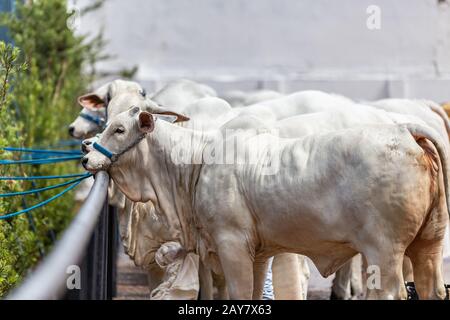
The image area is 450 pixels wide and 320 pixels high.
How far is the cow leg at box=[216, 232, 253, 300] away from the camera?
5.24 metres

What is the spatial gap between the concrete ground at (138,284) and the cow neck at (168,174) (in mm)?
1731

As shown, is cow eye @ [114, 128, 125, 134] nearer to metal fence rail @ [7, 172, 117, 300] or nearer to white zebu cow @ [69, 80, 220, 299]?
metal fence rail @ [7, 172, 117, 300]

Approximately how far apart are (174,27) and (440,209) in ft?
41.3

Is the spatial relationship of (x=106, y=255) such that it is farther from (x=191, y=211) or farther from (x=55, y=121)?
(x=55, y=121)

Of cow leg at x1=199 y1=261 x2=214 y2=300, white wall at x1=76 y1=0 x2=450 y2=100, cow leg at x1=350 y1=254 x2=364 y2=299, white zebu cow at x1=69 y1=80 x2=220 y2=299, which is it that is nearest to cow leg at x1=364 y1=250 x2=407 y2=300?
white zebu cow at x1=69 y1=80 x2=220 y2=299

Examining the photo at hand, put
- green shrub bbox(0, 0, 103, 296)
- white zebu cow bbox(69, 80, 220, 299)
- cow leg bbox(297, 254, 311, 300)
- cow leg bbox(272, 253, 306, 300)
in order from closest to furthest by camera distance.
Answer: green shrub bbox(0, 0, 103, 296), cow leg bbox(272, 253, 306, 300), white zebu cow bbox(69, 80, 220, 299), cow leg bbox(297, 254, 311, 300)

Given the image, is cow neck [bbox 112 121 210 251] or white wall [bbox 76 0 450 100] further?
white wall [bbox 76 0 450 100]

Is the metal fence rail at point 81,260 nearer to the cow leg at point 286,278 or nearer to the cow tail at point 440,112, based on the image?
the cow leg at point 286,278

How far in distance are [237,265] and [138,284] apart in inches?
203

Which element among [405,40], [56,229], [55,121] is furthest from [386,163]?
[405,40]

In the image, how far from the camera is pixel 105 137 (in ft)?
18.4

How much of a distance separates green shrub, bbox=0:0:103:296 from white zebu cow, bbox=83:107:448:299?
81cm

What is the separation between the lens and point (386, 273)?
4.75 metres

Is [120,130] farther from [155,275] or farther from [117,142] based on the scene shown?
[155,275]
